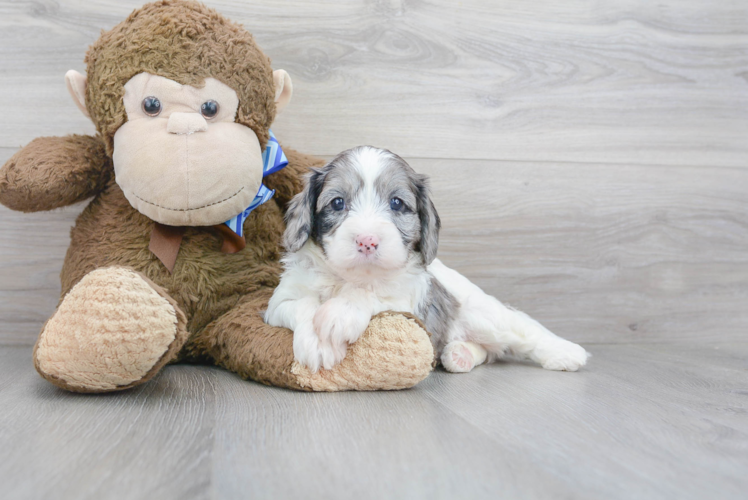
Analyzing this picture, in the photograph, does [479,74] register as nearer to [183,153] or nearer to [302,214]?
[302,214]

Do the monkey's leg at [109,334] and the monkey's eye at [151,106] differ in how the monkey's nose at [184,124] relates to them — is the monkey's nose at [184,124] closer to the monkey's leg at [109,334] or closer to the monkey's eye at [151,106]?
the monkey's eye at [151,106]

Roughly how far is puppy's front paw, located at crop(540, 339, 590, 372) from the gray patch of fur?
35cm

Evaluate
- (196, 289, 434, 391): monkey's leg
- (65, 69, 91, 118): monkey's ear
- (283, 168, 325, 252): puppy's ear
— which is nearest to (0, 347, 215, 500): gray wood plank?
(196, 289, 434, 391): monkey's leg

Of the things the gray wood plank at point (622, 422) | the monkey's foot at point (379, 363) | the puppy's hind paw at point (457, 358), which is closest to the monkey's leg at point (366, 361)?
the monkey's foot at point (379, 363)

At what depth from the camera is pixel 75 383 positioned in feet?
4.55

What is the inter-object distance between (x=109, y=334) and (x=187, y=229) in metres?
0.58

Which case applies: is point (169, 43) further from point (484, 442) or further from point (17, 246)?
point (484, 442)

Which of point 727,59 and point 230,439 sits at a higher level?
point 727,59

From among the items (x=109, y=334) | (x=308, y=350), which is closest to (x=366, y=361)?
(x=308, y=350)

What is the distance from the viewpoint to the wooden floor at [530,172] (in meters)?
1.54

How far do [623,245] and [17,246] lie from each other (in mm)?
2427

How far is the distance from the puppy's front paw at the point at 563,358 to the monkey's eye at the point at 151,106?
1.46m

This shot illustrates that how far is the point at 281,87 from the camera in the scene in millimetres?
1893

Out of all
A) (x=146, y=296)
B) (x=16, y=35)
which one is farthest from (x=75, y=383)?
(x=16, y=35)
